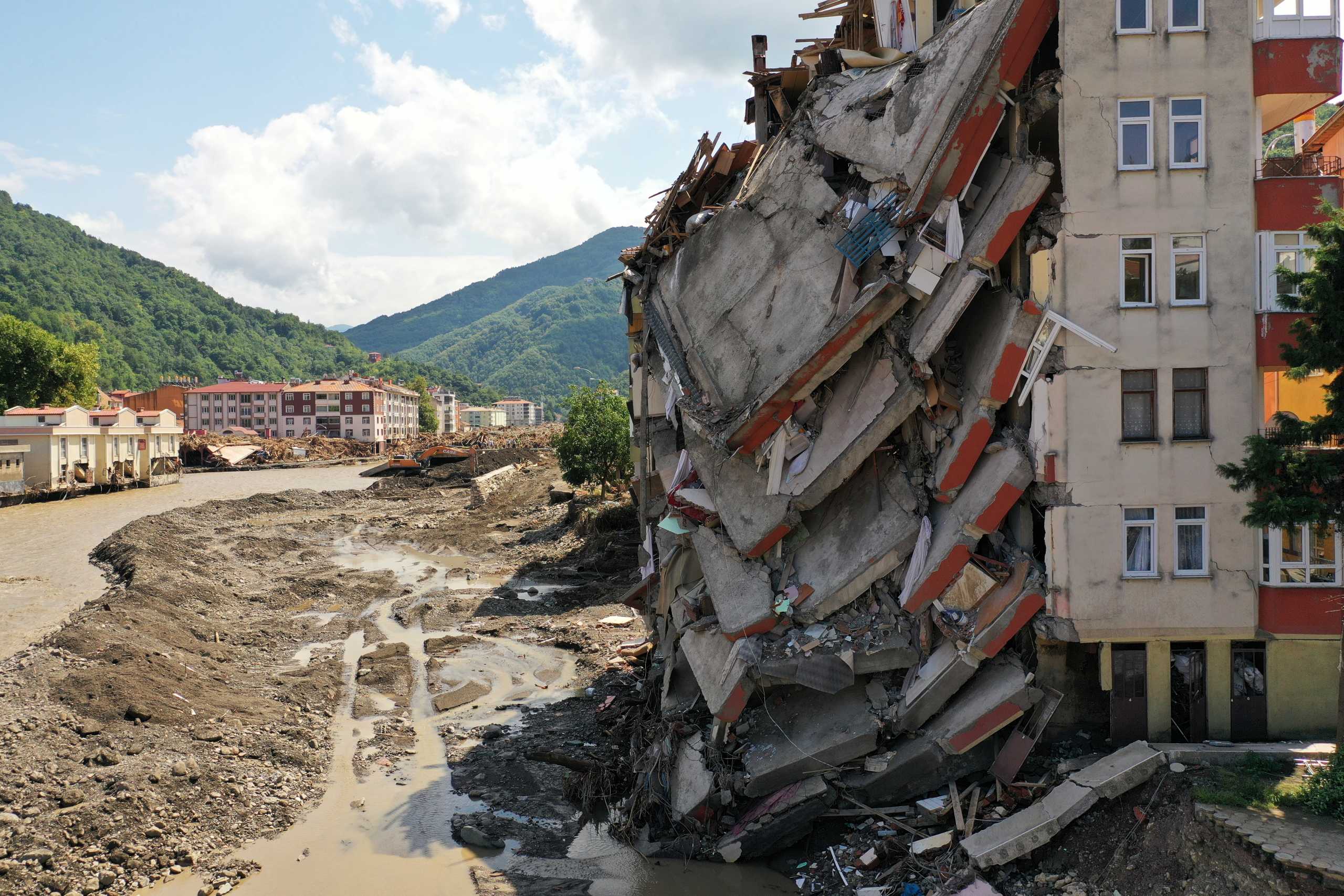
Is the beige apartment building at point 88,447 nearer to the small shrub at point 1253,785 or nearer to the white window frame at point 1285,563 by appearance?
the small shrub at point 1253,785

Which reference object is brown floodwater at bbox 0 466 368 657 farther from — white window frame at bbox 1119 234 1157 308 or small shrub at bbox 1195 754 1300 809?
white window frame at bbox 1119 234 1157 308

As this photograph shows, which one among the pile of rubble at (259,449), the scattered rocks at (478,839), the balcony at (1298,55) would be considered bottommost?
the scattered rocks at (478,839)

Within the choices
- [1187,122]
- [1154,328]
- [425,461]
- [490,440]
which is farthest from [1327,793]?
[490,440]

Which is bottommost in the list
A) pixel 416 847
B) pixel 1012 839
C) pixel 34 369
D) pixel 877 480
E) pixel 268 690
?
pixel 416 847

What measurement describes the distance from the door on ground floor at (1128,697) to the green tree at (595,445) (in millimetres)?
33234

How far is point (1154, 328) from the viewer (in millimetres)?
11992

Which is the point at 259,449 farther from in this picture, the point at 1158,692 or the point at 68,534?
the point at 1158,692

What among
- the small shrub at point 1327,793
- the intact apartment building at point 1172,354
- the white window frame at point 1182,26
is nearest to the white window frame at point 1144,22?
the intact apartment building at point 1172,354

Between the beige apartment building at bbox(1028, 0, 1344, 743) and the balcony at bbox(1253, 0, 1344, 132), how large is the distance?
0.02 meters

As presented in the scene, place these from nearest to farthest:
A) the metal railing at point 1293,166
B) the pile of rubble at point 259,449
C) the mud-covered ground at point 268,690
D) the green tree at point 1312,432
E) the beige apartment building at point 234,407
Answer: the green tree at point 1312,432
the metal railing at point 1293,166
the mud-covered ground at point 268,690
the pile of rubble at point 259,449
the beige apartment building at point 234,407

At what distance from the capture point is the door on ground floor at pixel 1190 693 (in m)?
12.1

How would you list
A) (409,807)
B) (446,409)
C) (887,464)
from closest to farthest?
(887,464) < (409,807) < (446,409)

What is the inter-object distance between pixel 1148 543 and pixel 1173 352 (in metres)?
2.72

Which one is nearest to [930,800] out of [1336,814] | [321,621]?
[1336,814]
